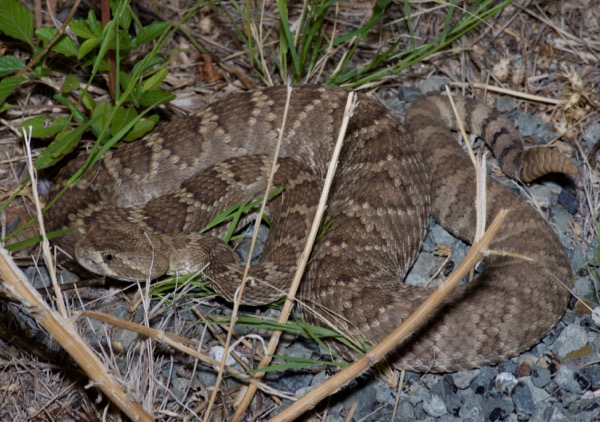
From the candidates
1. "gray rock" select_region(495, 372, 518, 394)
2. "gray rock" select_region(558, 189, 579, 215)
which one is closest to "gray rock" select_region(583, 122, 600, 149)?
"gray rock" select_region(558, 189, 579, 215)

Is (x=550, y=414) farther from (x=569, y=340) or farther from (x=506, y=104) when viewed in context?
(x=506, y=104)

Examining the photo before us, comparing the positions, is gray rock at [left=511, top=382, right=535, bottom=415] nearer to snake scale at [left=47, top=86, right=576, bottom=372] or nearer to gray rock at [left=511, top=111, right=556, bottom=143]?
snake scale at [left=47, top=86, right=576, bottom=372]

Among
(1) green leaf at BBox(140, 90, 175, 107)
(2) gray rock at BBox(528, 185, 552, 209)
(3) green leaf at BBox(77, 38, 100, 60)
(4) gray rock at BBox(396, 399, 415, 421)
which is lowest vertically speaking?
(4) gray rock at BBox(396, 399, 415, 421)

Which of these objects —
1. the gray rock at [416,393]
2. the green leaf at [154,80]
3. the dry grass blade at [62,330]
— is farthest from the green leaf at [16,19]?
the gray rock at [416,393]

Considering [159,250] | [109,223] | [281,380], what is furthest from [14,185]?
[281,380]

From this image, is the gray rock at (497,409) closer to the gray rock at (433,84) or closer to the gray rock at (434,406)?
the gray rock at (434,406)

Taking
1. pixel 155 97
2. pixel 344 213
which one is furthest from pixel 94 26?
pixel 344 213
